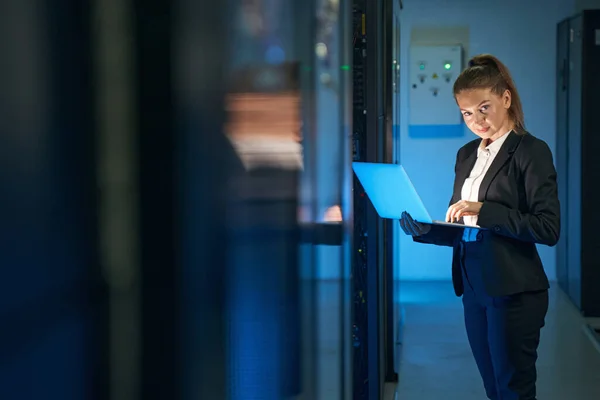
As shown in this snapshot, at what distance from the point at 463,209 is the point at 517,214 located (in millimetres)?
156

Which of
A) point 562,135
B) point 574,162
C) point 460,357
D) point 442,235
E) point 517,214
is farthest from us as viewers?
point 562,135

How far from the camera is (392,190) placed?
2.06 metres

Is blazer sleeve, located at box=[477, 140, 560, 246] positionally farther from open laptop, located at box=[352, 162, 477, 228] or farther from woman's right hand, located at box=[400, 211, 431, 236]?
woman's right hand, located at box=[400, 211, 431, 236]

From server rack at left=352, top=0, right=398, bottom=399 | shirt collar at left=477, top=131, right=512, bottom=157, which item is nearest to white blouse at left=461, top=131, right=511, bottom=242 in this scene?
shirt collar at left=477, top=131, right=512, bottom=157

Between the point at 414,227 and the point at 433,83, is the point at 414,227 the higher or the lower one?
the lower one

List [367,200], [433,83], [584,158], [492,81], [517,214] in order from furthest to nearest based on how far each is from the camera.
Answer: [433,83] < [584,158] < [367,200] < [492,81] < [517,214]

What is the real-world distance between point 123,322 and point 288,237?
19.6 inches

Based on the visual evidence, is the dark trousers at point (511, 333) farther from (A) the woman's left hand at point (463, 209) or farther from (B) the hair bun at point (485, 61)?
(B) the hair bun at point (485, 61)

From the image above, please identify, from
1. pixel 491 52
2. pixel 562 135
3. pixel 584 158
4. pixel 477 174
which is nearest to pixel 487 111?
pixel 477 174

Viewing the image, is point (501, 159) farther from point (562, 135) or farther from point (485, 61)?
point (562, 135)

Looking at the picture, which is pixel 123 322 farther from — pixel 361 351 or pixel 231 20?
pixel 361 351

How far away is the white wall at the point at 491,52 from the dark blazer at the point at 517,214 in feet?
13.5

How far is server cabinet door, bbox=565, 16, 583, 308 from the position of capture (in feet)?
16.2

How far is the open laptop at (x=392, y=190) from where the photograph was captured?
6.67ft
